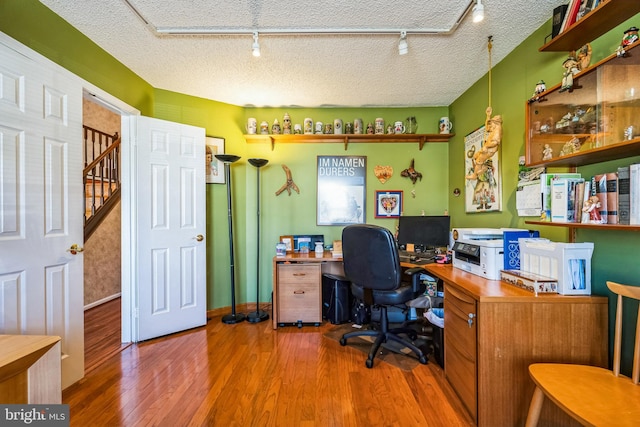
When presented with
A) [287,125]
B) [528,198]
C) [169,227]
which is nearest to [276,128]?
[287,125]

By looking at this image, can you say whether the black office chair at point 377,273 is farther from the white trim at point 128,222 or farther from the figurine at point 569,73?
the white trim at point 128,222

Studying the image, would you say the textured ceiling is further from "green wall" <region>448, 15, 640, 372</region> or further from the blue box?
the blue box

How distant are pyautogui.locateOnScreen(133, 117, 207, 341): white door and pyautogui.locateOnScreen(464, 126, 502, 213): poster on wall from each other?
2568 millimetres

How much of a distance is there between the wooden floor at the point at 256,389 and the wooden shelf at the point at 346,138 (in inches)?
83.5

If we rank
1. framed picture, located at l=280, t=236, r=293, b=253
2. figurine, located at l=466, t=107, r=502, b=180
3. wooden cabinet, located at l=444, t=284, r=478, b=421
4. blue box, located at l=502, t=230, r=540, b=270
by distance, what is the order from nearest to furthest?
wooden cabinet, located at l=444, t=284, r=478, b=421 < blue box, located at l=502, t=230, r=540, b=270 < figurine, located at l=466, t=107, r=502, b=180 < framed picture, located at l=280, t=236, r=293, b=253

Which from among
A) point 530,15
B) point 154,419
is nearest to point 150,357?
point 154,419

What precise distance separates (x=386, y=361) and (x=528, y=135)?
1819 mm

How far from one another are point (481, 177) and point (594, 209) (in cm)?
122

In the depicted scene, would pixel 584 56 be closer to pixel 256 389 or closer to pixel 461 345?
pixel 461 345

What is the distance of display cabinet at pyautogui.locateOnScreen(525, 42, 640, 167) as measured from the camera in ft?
3.60

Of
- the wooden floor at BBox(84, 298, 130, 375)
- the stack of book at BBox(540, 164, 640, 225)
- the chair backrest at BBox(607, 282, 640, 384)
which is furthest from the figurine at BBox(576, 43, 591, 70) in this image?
the wooden floor at BBox(84, 298, 130, 375)

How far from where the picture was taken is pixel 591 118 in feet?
4.14

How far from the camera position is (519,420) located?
128 cm

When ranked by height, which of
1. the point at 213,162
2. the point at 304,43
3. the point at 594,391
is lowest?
the point at 594,391
